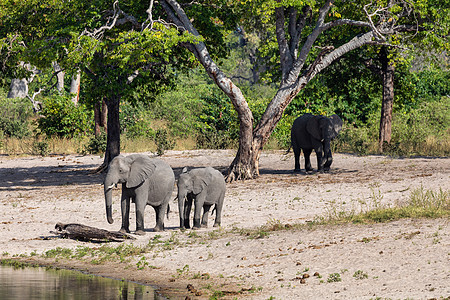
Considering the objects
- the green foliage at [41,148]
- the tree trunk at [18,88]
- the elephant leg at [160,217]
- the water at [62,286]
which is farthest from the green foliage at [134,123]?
the water at [62,286]

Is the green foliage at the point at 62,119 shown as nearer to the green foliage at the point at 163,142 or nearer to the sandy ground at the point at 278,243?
the green foliage at the point at 163,142

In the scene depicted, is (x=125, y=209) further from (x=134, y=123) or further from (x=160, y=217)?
(x=134, y=123)

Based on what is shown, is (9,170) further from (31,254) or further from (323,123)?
(31,254)

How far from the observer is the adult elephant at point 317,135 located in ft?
76.5

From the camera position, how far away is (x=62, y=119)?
1393 inches

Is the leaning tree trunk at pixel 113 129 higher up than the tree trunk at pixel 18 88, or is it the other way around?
the tree trunk at pixel 18 88

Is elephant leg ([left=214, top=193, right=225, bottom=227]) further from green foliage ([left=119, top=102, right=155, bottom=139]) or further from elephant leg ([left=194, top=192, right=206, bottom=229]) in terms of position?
green foliage ([left=119, top=102, right=155, bottom=139])

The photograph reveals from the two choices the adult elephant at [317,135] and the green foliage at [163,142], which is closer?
the adult elephant at [317,135]

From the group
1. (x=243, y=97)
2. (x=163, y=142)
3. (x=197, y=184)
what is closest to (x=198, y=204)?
(x=197, y=184)

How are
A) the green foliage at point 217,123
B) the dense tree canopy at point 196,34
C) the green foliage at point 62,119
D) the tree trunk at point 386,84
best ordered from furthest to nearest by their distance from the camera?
the green foliage at point 62,119, the green foliage at point 217,123, the tree trunk at point 386,84, the dense tree canopy at point 196,34

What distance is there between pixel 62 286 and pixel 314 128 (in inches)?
545

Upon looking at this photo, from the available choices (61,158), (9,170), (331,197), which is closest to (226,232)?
(331,197)

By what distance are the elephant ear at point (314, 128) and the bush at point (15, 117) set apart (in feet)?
64.9

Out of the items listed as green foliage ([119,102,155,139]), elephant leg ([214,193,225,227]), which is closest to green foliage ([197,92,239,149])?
green foliage ([119,102,155,139])
